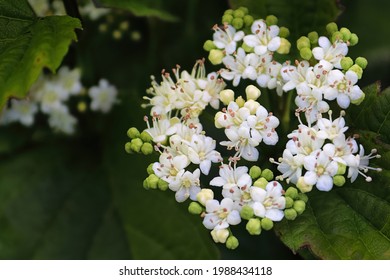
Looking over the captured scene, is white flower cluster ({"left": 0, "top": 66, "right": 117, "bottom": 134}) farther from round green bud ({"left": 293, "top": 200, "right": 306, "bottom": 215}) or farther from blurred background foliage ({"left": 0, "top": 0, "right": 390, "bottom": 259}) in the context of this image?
round green bud ({"left": 293, "top": 200, "right": 306, "bottom": 215})

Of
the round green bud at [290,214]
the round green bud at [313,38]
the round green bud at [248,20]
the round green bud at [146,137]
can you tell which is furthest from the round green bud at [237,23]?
the round green bud at [290,214]

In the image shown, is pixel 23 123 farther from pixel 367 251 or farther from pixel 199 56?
pixel 367 251

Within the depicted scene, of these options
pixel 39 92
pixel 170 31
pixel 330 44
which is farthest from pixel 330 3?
pixel 39 92

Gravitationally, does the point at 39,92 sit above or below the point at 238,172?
below

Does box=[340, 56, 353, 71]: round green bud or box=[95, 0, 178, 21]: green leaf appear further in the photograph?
box=[95, 0, 178, 21]: green leaf

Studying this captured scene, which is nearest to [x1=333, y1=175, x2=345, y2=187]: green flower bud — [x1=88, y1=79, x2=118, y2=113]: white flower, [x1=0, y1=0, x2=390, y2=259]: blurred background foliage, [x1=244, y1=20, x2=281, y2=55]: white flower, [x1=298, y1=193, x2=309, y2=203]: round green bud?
[x1=298, y1=193, x2=309, y2=203]: round green bud
